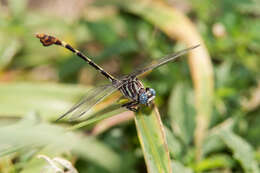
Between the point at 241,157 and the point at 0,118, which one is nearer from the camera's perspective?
the point at 241,157

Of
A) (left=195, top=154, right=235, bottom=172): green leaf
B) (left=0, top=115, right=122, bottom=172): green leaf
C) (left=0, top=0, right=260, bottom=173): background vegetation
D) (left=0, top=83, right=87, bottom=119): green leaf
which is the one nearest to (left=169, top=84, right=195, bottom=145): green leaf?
(left=0, top=0, right=260, bottom=173): background vegetation

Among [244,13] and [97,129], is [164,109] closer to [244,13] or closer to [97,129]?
[97,129]

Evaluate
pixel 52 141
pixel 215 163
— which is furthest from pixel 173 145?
pixel 52 141

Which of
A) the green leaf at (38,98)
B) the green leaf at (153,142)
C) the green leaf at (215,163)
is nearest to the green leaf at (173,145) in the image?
the green leaf at (215,163)

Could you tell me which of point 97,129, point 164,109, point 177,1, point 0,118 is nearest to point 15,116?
point 0,118

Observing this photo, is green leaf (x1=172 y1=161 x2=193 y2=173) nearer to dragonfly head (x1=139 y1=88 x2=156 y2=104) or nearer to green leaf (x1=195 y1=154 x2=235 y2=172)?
green leaf (x1=195 y1=154 x2=235 y2=172)

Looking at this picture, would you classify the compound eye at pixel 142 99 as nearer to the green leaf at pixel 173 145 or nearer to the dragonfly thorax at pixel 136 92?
the dragonfly thorax at pixel 136 92
